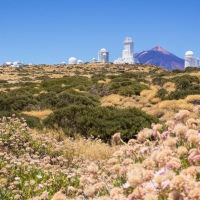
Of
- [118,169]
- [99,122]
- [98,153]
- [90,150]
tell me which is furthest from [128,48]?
[118,169]

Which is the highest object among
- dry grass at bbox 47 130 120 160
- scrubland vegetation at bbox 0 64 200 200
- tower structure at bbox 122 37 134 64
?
tower structure at bbox 122 37 134 64

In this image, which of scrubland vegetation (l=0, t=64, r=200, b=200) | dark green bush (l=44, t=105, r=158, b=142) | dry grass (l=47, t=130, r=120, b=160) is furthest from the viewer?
dark green bush (l=44, t=105, r=158, b=142)

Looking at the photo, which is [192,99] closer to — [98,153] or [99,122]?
[99,122]

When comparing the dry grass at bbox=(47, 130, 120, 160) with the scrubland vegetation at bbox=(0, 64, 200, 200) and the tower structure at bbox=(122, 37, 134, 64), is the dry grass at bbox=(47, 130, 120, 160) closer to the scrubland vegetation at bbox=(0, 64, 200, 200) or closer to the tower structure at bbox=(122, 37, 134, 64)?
the scrubland vegetation at bbox=(0, 64, 200, 200)

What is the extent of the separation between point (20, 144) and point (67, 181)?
3.05 meters

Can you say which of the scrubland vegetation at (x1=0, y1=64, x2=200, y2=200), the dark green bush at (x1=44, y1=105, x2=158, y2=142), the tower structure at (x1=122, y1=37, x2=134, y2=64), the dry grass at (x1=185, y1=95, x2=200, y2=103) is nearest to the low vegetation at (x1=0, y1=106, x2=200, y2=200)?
the scrubland vegetation at (x1=0, y1=64, x2=200, y2=200)

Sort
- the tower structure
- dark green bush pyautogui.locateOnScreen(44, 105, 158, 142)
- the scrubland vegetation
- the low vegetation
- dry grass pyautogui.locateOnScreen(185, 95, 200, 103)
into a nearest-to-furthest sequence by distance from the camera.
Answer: the low vegetation → the scrubland vegetation → dark green bush pyautogui.locateOnScreen(44, 105, 158, 142) → dry grass pyautogui.locateOnScreen(185, 95, 200, 103) → the tower structure

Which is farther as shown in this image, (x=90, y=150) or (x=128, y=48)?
(x=128, y=48)

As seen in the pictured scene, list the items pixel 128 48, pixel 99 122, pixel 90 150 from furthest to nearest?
pixel 128 48, pixel 99 122, pixel 90 150

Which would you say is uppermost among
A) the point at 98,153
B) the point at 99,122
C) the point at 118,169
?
the point at 118,169

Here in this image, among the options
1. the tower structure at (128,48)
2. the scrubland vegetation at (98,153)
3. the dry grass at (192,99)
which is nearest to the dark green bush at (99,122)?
the scrubland vegetation at (98,153)

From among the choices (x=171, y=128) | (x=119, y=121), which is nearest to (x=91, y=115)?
(x=119, y=121)

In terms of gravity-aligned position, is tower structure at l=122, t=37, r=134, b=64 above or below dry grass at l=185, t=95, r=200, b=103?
above

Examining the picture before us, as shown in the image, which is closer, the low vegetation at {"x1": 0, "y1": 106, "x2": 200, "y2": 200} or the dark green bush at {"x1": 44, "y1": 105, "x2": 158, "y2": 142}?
the low vegetation at {"x1": 0, "y1": 106, "x2": 200, "y2": 200}
